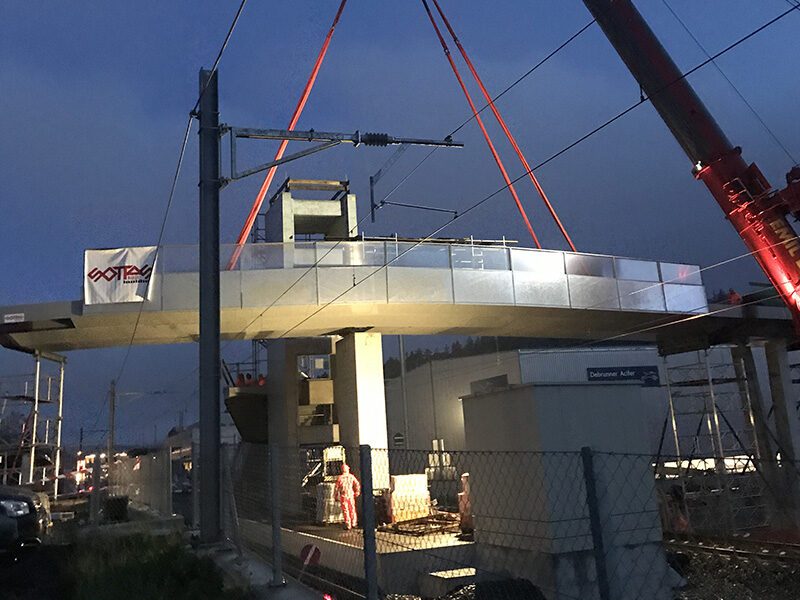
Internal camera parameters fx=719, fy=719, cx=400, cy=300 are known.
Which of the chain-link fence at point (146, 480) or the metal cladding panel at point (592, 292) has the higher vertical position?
the metal cladding panel at point (592, 292)

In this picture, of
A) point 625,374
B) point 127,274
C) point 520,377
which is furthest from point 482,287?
point 625,374

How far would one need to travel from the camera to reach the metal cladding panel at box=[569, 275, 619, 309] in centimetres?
2064

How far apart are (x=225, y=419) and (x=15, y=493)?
3514cm

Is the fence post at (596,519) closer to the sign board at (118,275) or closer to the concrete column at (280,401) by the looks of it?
the sign board at (118,275)

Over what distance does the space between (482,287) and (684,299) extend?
23.2ft

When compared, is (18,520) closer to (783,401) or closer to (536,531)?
(536,531)

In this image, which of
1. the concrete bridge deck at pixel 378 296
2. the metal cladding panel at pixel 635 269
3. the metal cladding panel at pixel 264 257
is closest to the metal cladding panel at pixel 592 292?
the concrete bridge deck at pixel 378 296

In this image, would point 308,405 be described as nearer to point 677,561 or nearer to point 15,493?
point 15,493

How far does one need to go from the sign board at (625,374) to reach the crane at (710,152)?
80.7 feet

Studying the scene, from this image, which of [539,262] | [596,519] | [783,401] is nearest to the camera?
[596,519]

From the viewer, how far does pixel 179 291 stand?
18.2 metres

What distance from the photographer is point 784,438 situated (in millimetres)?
23609

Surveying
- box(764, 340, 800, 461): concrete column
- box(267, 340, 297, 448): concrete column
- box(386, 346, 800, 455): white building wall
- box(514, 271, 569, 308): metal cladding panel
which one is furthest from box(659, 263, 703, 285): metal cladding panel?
box(267, 340, 297, 448): concrete column

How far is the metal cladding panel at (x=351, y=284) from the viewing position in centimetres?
1867
